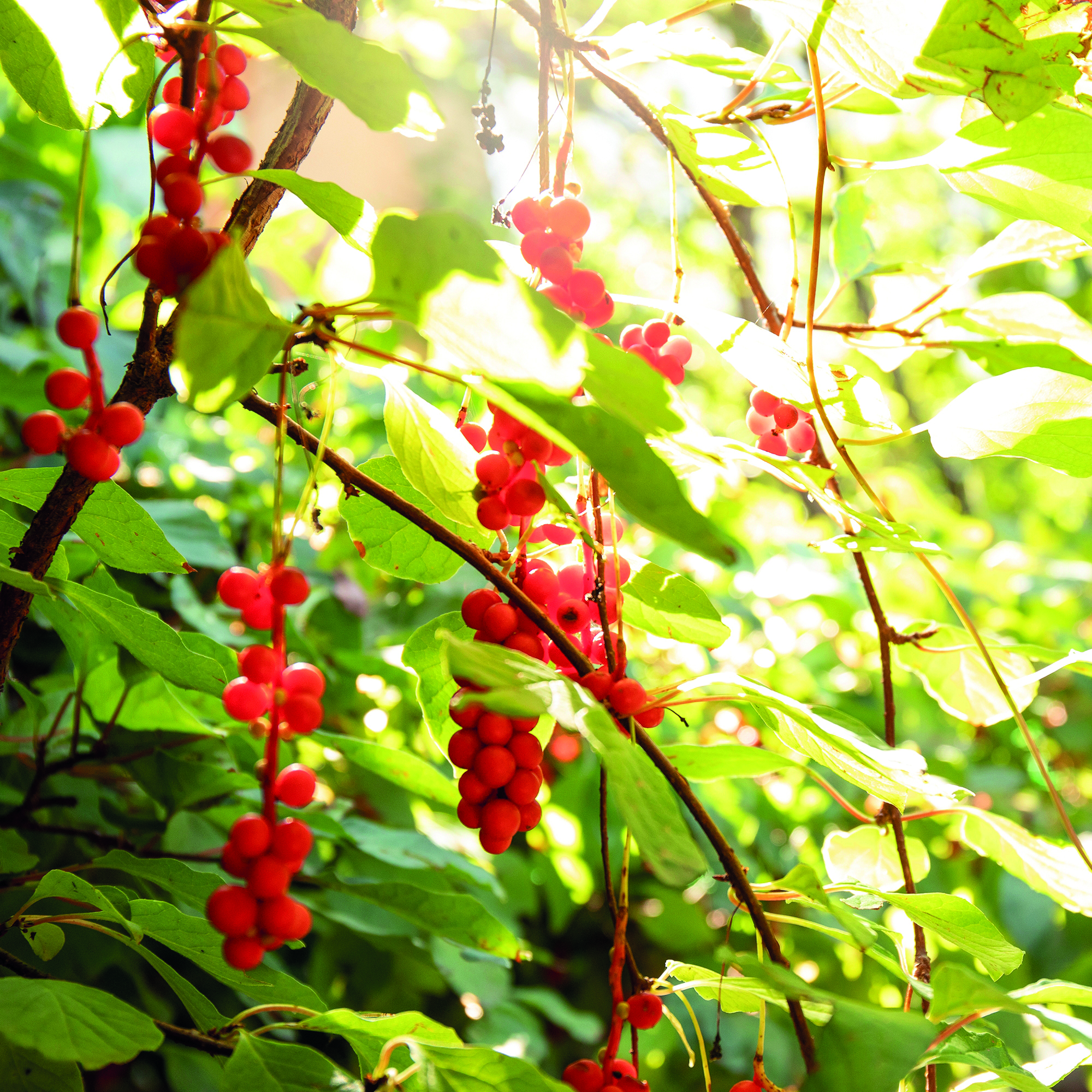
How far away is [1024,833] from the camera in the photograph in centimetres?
53

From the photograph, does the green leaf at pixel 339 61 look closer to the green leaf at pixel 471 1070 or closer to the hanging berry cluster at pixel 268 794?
the hanging berry cluster at pixel 268 794

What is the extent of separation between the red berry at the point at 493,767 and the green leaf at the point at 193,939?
156 mm

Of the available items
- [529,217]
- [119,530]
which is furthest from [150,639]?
[529,217]

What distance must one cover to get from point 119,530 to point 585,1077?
1.15 feet

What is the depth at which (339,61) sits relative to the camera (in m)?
0.31

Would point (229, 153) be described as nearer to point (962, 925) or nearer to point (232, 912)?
point (232, 912)

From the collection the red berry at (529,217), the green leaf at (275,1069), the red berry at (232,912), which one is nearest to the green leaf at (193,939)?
the green leaf at (275,1069)

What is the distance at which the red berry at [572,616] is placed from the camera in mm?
431

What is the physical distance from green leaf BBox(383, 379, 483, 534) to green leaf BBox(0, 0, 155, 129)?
0.19 meters

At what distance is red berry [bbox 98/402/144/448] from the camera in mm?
306

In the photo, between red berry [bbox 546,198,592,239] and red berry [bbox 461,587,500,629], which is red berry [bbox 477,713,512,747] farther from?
red berry [bbox 546,198,592,239]

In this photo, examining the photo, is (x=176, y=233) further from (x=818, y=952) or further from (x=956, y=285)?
(x=818, y=952)

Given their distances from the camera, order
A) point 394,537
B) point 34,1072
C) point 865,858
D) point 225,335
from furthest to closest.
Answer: point 865,858, point 394,537, point 34,1072, point 225,335

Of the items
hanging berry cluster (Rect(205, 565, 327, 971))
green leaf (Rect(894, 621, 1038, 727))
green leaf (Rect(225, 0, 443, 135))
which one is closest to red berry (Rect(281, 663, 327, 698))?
hanging berry cluster (Rect(205, 565, 327, 971))
